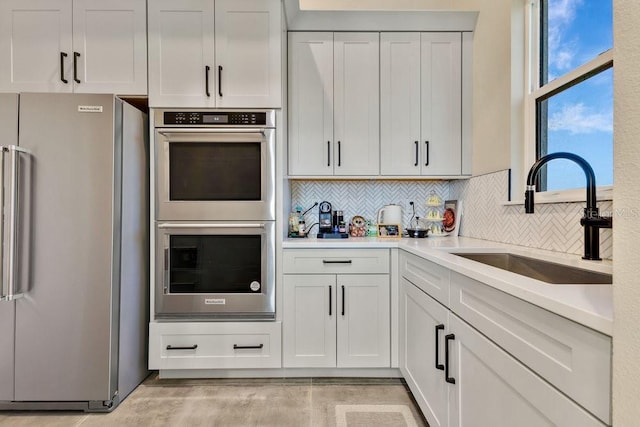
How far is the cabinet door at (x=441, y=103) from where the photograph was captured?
8.15ft

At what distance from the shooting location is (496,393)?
0.98m

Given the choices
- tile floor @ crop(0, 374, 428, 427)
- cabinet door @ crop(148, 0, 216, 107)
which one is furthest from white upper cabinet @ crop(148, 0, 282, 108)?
tile floor @ crop(0, 374, 428, 427)

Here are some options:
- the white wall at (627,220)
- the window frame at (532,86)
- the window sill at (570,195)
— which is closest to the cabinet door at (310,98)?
the window frame at (532,86)

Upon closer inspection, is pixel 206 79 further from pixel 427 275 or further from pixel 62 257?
pixel 427 275

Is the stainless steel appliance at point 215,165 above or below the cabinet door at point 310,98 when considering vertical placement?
below

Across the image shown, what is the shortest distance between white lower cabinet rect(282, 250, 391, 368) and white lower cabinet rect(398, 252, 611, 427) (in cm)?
42

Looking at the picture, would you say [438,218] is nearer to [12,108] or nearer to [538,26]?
[538,26]

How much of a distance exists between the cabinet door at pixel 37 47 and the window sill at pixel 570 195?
2.81 m

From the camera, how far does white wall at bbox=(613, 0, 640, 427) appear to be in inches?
21.4

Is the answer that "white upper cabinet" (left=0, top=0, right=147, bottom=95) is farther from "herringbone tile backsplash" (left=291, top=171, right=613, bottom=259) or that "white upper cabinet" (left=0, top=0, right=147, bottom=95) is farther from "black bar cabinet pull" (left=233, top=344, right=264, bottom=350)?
"black bar cabinet pull" (left=233, top=344, right=264, bottom=350)

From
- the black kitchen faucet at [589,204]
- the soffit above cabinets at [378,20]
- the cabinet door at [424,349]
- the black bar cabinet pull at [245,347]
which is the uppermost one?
the soffit above cabinets at [378,20]

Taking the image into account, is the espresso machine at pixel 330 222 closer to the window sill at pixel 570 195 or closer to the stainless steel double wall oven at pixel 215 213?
the stainless steel double wall oven at pixel 215 213

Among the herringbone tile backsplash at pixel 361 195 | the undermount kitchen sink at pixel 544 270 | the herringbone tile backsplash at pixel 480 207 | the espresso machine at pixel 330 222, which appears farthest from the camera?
the herringbone tile backsplash at pixel 361 195

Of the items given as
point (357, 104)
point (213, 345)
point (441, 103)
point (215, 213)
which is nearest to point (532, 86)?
point (441, 103)
